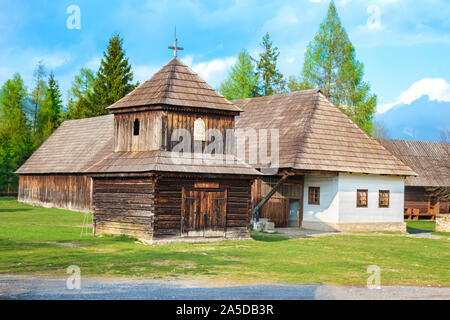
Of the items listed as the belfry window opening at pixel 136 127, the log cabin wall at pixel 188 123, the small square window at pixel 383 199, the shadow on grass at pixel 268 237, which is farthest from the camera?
the small square window at pixel 383 199

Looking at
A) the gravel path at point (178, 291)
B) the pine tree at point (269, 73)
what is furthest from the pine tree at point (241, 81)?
the gravel path at point (178, 291)

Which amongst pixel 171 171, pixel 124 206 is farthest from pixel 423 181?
pixel 124 206

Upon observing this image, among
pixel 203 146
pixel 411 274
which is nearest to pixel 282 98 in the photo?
pixel 203 146

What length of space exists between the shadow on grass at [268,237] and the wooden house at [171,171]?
3.17 ft

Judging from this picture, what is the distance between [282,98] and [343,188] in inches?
323

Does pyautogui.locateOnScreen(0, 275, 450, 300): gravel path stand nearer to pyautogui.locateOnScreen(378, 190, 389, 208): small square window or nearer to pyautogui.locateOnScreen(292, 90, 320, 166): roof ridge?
pyautogui.locateOnScreen(292, 90, 320, 166): roof ridge

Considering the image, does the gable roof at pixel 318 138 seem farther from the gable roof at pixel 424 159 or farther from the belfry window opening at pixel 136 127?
the gable roof at pixel 424 159

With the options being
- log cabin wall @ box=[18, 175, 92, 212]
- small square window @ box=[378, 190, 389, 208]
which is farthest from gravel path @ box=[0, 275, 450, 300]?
log cabin wall @ box=[18, 175, 92, 212]

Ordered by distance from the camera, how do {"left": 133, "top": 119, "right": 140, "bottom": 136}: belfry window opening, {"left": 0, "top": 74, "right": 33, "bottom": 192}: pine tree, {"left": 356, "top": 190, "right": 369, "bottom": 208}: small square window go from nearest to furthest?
1. {"left": 133, "top": 119, "right": 140, "bottom": 136}: belfry window opening
2. {"left": 356, "top": 190, "right": 369, "bottom": 208}: small square window
3. {"left": 0, "top": 74, "right": 33, "bottom": 192}: pine tree

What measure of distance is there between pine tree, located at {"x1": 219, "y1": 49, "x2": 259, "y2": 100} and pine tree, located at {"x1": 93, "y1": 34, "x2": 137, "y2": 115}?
466 inches

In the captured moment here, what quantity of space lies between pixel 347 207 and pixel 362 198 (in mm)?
1315

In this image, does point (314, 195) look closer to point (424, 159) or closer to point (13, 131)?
point (424, 159)

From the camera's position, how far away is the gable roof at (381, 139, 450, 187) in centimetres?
4416

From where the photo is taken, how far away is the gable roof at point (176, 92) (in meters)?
23.3
